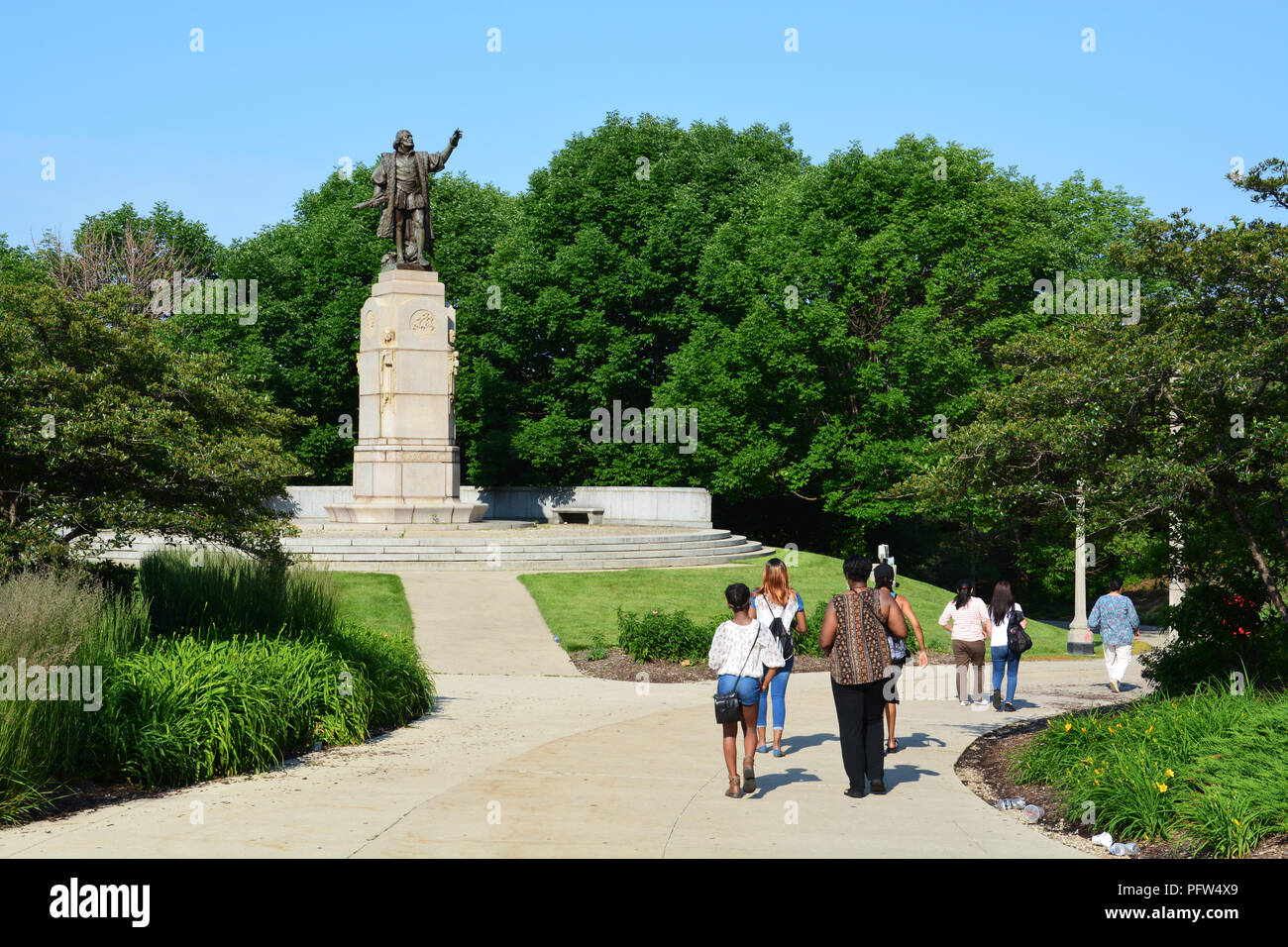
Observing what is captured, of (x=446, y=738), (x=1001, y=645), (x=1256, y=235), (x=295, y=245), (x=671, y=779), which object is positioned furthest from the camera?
(x=295, y=245)

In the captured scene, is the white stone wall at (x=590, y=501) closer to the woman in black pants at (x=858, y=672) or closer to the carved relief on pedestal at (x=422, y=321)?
the carved relief on pedestal at (x=422, y=321)

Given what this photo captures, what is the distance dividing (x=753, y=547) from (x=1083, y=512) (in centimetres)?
2328

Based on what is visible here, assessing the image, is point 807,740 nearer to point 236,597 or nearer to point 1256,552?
point 1256,552

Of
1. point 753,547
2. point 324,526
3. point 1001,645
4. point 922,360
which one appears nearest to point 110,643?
point 1001,645

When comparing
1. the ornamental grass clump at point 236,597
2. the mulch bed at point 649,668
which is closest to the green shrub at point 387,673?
the ornamental grass clump at point 236,597

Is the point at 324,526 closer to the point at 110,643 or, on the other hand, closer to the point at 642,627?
the point at 642,627

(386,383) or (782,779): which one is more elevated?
(386,383)

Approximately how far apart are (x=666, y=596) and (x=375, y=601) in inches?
238

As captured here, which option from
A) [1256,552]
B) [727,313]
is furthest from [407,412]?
[1256,552]

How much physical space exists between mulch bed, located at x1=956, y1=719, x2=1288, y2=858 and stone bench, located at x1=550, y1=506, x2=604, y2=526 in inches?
983

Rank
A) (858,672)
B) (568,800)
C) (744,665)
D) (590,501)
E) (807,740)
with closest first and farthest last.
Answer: (568,800) → (858,672) → (744,665) → (807,740) → (590,501)

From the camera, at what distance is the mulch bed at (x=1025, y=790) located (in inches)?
300

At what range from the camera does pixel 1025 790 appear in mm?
9766

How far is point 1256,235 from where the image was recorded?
34.7ft
